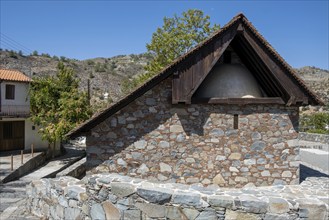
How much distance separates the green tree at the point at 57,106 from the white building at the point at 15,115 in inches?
46.6

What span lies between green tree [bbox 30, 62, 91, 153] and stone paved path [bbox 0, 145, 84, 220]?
1708 mm

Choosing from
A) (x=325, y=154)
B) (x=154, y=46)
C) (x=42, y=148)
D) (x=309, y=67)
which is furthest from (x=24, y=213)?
(x=309, y=67)

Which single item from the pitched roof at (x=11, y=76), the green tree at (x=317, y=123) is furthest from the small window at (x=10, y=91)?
the green tree at (x=317, y=123)

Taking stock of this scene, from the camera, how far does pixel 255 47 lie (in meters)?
8.80

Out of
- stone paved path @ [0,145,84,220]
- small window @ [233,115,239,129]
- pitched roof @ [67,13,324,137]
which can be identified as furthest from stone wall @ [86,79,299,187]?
stone paved path @ [0,145,84,220]

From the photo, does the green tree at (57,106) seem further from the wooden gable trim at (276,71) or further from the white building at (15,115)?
the wooden gable trim at (276,71)

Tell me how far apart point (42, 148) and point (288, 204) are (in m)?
23.4

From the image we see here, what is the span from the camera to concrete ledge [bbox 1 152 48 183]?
1520cm

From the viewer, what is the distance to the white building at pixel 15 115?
2241 cm

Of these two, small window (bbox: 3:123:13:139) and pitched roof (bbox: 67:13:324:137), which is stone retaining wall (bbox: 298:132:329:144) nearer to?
pitched roof (bbox: 67:13:324:137)

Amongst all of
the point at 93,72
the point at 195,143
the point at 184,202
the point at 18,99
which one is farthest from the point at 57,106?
the point at 93,72

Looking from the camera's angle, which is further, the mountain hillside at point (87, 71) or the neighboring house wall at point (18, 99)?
the mountain hillside at point (87, 71)

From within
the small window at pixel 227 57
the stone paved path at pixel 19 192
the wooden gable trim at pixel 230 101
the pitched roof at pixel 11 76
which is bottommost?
the stone paved path at pixel 19 192

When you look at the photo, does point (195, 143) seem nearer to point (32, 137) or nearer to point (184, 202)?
point (184, 202)
